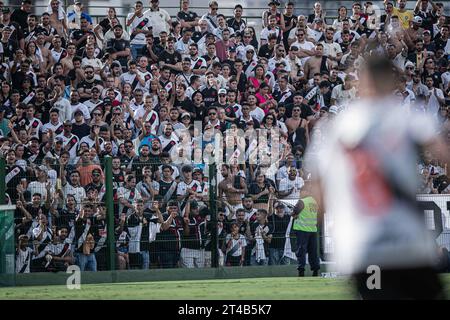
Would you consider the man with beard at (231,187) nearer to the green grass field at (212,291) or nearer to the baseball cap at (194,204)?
the baseball cap at (194,204)

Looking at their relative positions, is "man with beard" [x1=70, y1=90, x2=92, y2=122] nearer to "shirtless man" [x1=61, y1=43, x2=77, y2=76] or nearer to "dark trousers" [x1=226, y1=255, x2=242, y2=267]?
"shirtless man" [x1=61, y1=43, x2=77, y2=76]

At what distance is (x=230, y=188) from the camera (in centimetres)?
1919

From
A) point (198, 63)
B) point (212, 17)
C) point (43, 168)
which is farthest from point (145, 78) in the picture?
point (43, 168)

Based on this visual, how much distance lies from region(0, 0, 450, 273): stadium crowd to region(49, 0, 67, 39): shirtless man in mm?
33

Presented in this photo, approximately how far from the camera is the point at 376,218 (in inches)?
274

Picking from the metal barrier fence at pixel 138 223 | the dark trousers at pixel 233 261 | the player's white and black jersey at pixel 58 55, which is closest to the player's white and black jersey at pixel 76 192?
the metal barrier fence at pixel 138 223

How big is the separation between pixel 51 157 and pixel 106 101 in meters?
2.61

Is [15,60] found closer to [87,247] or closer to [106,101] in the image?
[106,101]

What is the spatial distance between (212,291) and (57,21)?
35.7 ft

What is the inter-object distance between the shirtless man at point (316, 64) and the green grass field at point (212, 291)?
332 inches

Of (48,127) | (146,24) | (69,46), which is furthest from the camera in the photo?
(146,24)

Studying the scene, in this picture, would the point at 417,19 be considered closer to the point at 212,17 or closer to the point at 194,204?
the point at 212,17
